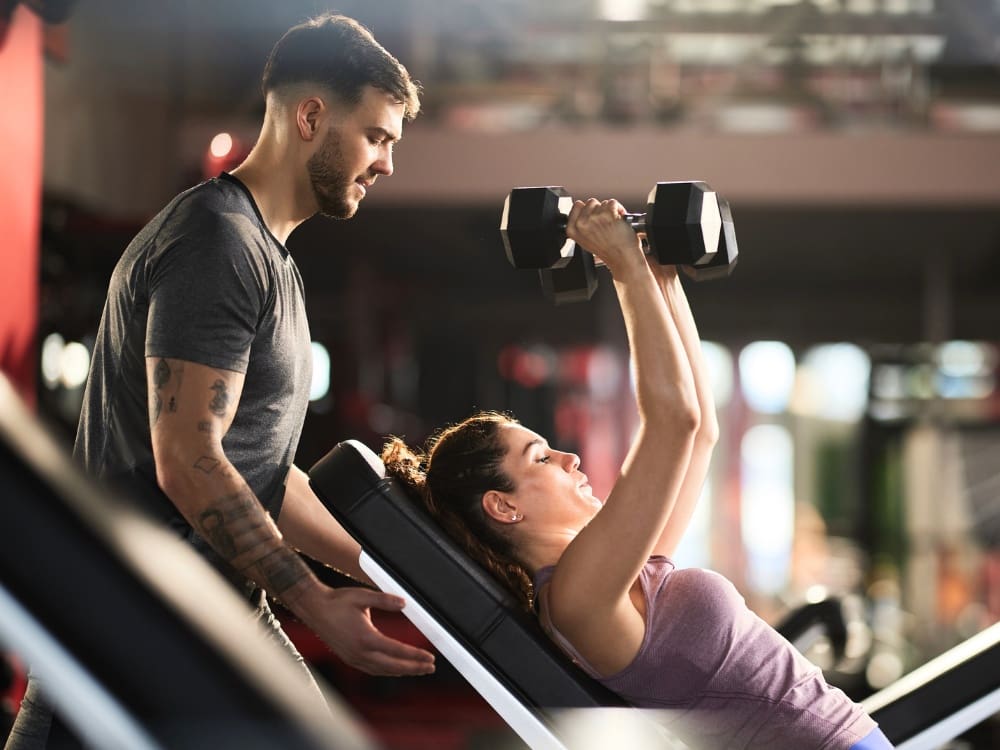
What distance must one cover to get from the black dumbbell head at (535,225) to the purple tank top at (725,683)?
0.40 meters

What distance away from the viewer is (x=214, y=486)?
124 centimetres

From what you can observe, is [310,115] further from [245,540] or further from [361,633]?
[361,633]

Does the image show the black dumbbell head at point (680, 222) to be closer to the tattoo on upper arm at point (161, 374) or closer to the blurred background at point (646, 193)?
Answer: the tattoo on upper arm at point (161, 374)

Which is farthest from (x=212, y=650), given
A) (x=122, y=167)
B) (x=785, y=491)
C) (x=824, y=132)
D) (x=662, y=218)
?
(x=785, y=491)

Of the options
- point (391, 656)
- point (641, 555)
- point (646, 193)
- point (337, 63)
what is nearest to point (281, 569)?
point (391, 656)

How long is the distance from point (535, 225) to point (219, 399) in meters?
0.41

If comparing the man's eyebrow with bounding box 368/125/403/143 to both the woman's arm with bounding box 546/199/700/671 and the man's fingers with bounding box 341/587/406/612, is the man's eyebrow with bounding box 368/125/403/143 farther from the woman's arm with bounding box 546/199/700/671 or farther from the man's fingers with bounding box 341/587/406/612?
the man's fingers with bounding box 341/587/406/612

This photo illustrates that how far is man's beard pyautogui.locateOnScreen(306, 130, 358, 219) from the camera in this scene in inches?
56.0

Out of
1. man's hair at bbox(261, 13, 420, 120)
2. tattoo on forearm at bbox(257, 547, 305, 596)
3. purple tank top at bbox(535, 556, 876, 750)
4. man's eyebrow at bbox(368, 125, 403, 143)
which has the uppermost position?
man's hair at bbox(261, 13, 420, 120)

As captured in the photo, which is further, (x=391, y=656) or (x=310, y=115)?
(x=310, y=115)

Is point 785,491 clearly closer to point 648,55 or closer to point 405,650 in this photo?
point 648,55

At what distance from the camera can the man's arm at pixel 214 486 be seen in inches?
47.9

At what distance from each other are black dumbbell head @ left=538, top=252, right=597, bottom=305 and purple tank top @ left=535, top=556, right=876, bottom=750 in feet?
1.31

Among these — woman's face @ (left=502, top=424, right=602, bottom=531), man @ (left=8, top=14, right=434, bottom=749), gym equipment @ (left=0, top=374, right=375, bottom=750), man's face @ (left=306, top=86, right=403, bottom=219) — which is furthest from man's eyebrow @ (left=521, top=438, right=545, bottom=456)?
gym equipment @ (left=0, top=374, right=375, bottom=750)
